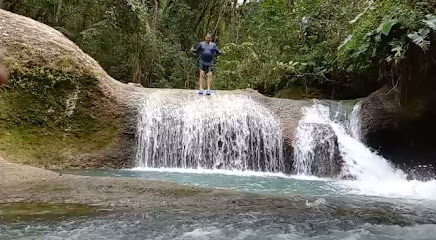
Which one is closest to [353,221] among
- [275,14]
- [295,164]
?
[295,164]

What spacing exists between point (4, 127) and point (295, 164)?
21.2 feet

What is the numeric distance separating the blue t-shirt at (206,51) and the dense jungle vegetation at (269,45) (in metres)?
3.20

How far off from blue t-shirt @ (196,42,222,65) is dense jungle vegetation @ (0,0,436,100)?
3.20 metres

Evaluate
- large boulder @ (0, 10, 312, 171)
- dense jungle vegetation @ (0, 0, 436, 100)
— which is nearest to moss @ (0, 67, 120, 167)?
large boulder @ (0, 10, 312, 171)

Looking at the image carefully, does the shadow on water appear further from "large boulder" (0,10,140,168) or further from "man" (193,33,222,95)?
"man" (193,33,222,95)

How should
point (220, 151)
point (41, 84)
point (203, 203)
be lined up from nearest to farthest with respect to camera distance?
point (203, 203), point (41, 84), point (220, 151)

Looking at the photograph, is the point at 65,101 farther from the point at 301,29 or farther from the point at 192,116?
the point at 301,29

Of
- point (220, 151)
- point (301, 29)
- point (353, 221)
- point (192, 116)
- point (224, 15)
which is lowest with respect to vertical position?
point (353, 221)

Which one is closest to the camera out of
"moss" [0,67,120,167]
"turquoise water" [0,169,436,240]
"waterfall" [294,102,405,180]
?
Answer: "turquoise water" [0,169,436,240]

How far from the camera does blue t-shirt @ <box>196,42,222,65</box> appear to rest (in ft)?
38.3

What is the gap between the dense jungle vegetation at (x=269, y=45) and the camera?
9.75 metres

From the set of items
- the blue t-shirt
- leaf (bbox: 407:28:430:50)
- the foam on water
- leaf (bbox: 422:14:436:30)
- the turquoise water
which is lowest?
the turquoise water

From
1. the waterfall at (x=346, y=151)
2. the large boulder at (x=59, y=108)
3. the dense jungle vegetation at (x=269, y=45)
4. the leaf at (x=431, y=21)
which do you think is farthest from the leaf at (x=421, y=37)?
the large boulder at (x=59, y=108)

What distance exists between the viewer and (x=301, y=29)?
53.5 ft
